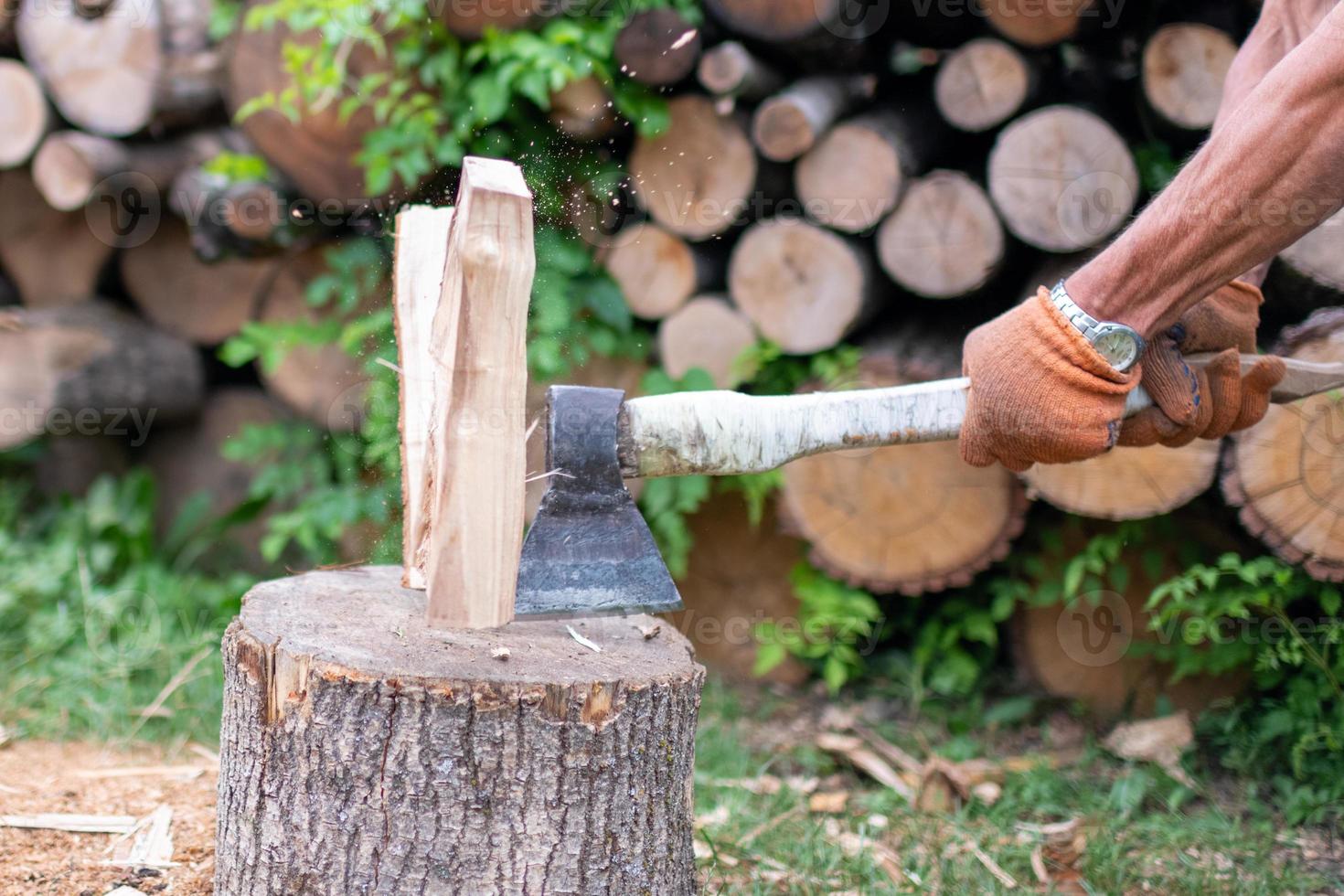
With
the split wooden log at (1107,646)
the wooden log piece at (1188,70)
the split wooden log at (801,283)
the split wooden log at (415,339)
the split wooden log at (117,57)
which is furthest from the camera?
the split wooden log at (117,57)

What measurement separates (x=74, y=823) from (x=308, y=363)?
1.89 metres

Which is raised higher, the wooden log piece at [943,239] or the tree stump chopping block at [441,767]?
the wooden log piece at [943,239]

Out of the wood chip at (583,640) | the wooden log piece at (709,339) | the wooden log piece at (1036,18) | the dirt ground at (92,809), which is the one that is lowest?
the dirt ground at (92,809)

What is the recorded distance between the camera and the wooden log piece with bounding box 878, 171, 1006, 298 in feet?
9.47

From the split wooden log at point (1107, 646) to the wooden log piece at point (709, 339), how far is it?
42.9 inches

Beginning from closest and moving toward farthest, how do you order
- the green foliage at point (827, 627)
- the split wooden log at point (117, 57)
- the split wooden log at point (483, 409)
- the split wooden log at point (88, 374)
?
the split wooden log at point (483, 409) < the green foliage at point (827, 627) < the split wooden log at point (117, 57) < the split wooden log at point (88, 374)

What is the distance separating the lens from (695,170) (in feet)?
10.2

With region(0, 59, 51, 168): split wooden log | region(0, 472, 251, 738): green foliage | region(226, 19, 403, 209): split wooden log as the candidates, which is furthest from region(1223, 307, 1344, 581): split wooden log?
region(0, 59, 51, 168): split wooden log

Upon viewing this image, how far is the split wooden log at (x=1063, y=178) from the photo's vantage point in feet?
9.11

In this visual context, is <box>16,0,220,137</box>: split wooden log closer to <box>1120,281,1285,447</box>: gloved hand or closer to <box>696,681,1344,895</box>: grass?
<box>696,681,1344,895</box>: grass

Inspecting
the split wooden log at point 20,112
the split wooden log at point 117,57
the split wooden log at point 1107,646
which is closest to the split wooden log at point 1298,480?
the split wooden log at point 1107,646

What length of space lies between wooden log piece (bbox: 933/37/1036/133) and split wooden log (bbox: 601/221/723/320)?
31.0 inches

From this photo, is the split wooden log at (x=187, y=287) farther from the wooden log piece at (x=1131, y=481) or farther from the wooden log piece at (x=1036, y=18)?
the wooden log piece at (x=1131, y=481)

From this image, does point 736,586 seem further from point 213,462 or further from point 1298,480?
point 213,462
